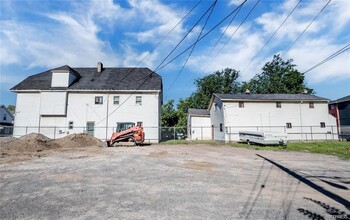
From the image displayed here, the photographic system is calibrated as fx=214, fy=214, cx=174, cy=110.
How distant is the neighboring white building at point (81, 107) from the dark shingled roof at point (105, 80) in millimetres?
115

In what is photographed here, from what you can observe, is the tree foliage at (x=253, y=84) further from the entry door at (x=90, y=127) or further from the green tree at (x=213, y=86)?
the entry door at (x=90, y=127)

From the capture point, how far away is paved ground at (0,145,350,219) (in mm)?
4500

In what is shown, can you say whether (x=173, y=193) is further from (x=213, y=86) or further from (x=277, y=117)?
(x=213, y=86)

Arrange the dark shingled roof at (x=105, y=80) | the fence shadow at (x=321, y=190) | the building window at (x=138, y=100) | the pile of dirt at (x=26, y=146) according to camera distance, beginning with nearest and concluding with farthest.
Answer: the fence shadow at (x=321, y=190)
the pile of dirt at (x=26, y=146)
the building window at (x=138, y=100)
the dark shingled roof at (x=105, y=80)

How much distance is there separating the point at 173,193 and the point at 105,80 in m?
23.8

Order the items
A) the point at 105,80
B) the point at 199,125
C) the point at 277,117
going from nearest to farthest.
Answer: the point at 277,117 → the point at 105,80 → the point at 199,125

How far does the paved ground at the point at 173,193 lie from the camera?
14.8ft

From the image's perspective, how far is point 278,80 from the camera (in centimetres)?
5191

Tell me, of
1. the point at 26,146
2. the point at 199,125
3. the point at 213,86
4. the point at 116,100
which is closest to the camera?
the point at 26,146

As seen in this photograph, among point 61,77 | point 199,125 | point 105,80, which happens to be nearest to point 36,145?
point 61,77

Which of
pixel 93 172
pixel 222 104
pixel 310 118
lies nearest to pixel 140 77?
pixel 222 104

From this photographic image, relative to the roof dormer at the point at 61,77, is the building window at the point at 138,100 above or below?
below

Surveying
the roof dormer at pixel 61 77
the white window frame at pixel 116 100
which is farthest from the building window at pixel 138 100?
the roof dormer at pixel 61 77

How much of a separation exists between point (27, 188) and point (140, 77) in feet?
73.4
